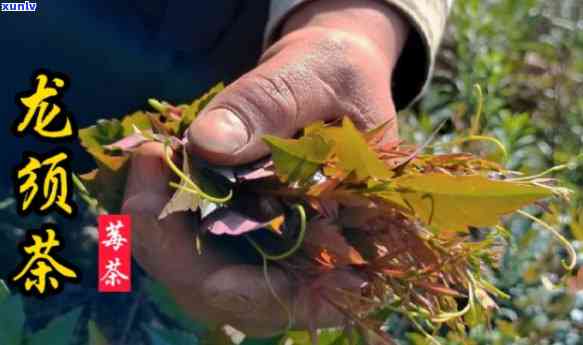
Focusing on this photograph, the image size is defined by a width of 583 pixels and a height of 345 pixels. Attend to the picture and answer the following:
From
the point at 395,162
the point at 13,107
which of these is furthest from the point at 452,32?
the point at 395,162

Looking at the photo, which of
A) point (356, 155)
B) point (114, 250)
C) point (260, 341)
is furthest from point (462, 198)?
point (114, 250)

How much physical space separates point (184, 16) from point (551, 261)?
0.51m

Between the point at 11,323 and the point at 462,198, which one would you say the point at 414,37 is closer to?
the point at 462,198

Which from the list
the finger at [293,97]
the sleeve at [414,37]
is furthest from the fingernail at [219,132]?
the sleeve at [414,37]

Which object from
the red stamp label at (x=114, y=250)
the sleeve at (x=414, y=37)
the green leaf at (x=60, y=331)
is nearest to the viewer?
the green leaf at (x=60, y=331)

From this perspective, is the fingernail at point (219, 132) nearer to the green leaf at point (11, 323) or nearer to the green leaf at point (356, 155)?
the green leaf at point (356, 155)

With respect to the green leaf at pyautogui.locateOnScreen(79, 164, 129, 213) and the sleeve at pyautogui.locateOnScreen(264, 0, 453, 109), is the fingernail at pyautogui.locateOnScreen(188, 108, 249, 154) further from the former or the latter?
the sleeve at pyautogui.locateOnScreen(264, 0, 453, 109)

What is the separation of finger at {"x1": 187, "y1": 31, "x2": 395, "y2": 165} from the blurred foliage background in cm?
15

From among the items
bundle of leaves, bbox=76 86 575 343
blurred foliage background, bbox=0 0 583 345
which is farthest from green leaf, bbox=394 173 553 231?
blurred foliage background, bbox=0 0 583 345

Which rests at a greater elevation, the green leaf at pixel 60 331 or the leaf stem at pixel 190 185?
the leaf stem at pixel 190 185

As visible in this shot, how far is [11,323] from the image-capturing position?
67 cm

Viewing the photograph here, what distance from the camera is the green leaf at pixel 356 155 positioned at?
26.8 inches

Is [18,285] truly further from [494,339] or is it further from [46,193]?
[494,339]

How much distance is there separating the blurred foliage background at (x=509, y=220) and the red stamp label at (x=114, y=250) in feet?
0.08
